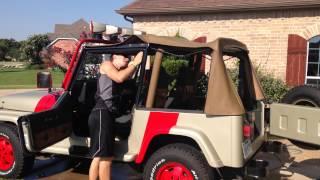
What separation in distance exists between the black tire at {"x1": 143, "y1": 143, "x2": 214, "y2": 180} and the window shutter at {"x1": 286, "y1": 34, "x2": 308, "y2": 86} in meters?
9.30

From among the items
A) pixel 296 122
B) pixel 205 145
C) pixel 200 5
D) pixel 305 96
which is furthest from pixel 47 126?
pixel 200 5

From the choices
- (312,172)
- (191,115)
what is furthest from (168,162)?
(312,172)

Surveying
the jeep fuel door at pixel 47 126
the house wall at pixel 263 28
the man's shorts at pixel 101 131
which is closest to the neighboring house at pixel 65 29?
the house wall at pixel 263 28

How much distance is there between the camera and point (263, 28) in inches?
548

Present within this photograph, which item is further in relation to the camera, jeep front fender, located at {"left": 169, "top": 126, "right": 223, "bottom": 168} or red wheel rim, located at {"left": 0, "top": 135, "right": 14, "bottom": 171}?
red wheel rim, located at {"left": 0, "top": 135, "right": 14, "bottom": 171}

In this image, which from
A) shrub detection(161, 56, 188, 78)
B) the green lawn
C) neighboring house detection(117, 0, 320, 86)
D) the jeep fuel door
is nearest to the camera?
the jeep fuel door

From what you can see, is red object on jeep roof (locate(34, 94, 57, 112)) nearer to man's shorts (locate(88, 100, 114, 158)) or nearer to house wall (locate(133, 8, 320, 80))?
man's shorts (locate(88, 100, 114, 158))

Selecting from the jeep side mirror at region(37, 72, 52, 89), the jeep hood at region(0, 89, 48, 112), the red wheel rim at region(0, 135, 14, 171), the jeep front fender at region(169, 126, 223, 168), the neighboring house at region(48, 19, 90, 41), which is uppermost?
the neighboring house at region(48, 19, 90, 41)

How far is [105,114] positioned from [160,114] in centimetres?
60

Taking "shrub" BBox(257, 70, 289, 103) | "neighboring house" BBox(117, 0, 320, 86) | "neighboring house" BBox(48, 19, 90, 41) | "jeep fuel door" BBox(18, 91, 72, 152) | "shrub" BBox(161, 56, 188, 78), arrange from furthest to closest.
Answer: "neighboring house" BBox(48, 19, 90, 41) < "neighboring house" BBox(117, 0, 320, 86) < "shrub" BBox(257, 70, 289, 103) < "shrub" BBox(161, 56, 188, 78) < "jeep fuel door" BBox(18, 91, 72, 152)

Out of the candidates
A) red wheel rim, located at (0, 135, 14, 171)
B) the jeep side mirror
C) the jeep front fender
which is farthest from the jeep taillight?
red wheel rim, located at (0, 135, 14, 171)

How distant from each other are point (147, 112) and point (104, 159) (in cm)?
70

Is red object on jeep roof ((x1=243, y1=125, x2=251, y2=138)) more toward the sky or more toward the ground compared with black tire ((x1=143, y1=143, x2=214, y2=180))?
more toward the sky

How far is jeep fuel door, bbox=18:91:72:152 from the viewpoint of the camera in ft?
16.3
